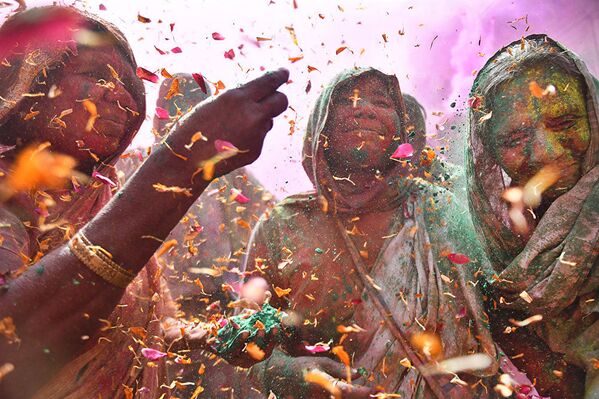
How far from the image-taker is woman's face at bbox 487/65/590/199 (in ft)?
7.83

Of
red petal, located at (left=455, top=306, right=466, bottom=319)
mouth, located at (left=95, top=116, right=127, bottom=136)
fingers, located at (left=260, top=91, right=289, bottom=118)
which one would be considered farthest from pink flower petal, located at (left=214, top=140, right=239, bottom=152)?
red petal, located at (left=455, top=306, right=466, bottom=319)

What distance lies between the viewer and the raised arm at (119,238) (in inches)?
58.5

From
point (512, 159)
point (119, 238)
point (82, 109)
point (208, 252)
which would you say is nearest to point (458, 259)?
point (512, 159)

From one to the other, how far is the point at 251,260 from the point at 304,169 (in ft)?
2.56

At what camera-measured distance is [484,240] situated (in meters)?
2.70

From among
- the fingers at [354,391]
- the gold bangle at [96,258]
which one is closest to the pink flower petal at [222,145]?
the gold bangle at [96,258]

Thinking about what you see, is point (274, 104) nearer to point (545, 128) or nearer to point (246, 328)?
point (246, 328)

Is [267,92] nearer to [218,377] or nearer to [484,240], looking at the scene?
[484,240]

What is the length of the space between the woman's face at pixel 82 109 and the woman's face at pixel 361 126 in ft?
4.52

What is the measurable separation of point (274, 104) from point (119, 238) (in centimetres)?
70

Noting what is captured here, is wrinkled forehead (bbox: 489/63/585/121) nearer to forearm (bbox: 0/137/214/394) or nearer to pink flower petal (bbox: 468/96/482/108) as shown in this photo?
pink flower petal (bbox: 468/96/482/108)

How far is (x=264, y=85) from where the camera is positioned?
163 cm

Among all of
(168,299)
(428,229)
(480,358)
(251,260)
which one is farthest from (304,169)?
(480,358)

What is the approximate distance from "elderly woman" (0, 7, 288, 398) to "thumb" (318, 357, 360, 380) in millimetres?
736
